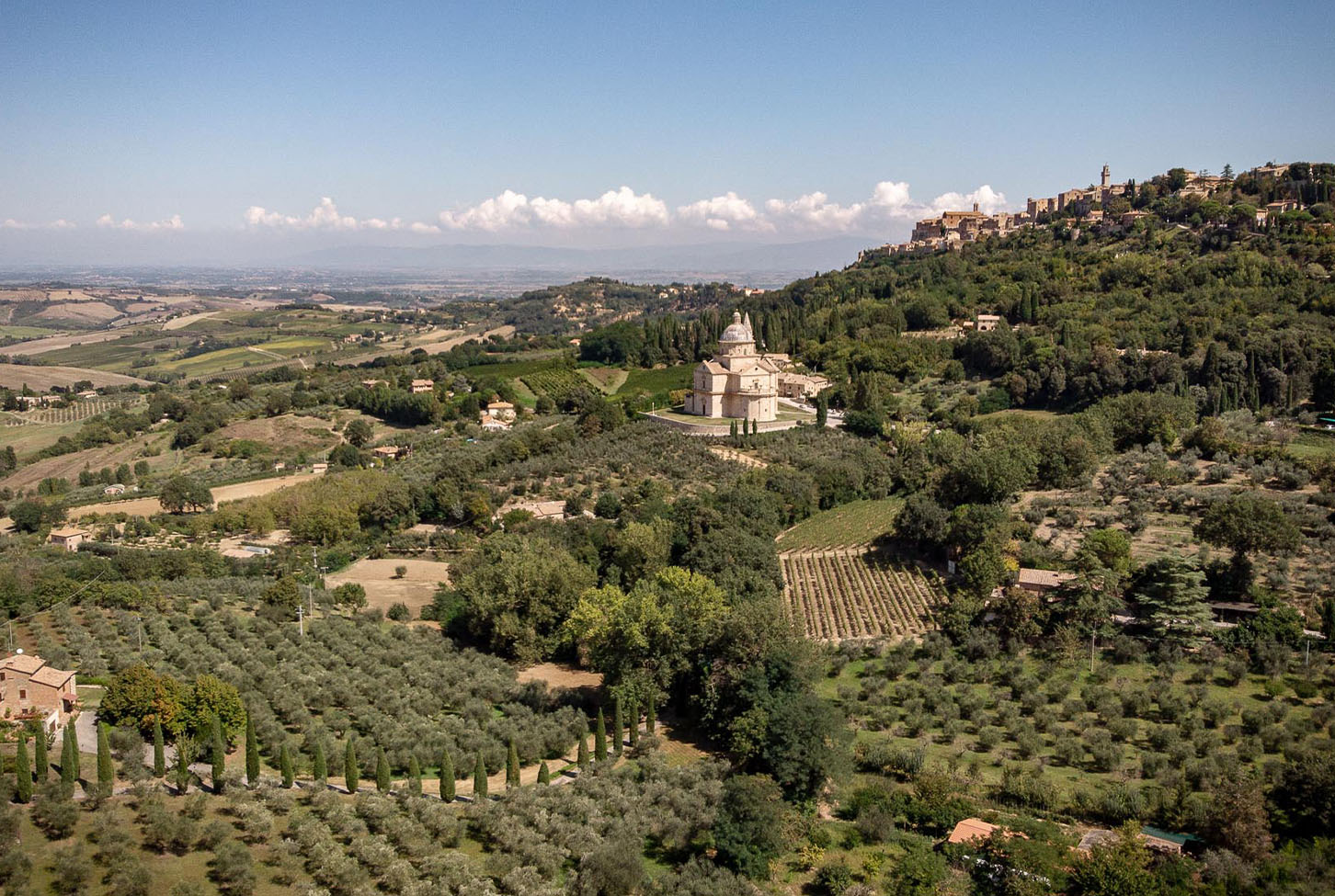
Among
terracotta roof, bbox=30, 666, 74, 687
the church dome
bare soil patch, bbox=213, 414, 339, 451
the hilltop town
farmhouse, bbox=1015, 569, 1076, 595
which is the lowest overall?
bare soil patch, bbox=213, 414, 339, 451

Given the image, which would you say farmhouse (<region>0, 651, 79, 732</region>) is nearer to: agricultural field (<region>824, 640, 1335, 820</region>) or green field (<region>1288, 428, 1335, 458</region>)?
agricultural field (<region>824, 640, 1335, 820</region>)

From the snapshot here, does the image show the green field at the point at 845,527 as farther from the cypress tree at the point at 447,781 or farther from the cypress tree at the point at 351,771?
the cypress tree at the point at 351,771

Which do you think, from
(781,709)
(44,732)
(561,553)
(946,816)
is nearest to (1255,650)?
(946,816)

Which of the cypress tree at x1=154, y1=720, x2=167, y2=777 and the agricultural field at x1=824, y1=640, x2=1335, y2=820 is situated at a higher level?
the cypress tree at x1=154, y1=720, x2=167, y2=777

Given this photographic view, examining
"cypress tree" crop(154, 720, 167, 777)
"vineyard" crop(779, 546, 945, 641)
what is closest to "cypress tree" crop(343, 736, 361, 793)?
"cypress tree" crop(154, 720, 167, 777)

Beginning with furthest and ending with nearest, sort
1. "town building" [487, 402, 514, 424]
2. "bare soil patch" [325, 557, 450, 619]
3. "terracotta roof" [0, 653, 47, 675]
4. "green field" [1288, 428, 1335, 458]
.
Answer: "town building" [487, 402, 514, 424]
"green field" [1288, 428, 1335, 458]
"bare soil patch" [325, 557, 450, 619]
"terracotta roof" [0, 653, 47, 675]

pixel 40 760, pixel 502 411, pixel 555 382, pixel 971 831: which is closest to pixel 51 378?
pixel 502 411

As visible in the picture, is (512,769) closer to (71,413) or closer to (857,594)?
(857,594)
